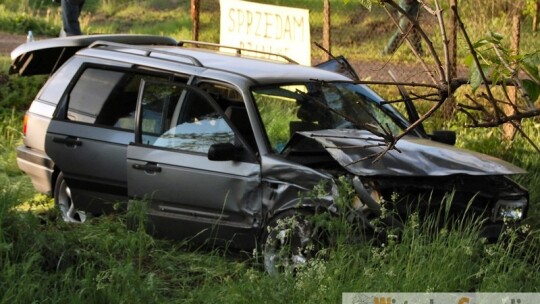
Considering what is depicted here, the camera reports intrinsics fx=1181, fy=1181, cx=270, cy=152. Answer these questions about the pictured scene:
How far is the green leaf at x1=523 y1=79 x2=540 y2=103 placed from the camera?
4.21m

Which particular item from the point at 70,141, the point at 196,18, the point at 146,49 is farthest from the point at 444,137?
the point at 196,18

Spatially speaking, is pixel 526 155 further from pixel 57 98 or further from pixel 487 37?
pixel 487 37

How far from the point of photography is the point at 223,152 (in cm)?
789

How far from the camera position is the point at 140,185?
27.5 ft

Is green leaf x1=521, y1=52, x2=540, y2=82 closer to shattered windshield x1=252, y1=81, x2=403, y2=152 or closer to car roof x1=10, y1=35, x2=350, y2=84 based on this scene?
shattered windshield x1=252, y1=81, x2=403, y2=152

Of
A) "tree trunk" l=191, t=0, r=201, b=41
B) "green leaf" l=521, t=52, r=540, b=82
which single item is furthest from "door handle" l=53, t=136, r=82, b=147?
"tree trunk" l=191, t=0, r=201, b=41

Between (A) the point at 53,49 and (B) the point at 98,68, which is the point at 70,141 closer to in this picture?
(B) the point at 98,68

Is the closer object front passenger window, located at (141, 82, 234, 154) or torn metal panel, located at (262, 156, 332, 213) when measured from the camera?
torn metal panel, located at (262, 156, 332, 213)

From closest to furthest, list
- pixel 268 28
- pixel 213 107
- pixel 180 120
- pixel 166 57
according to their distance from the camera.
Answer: pixel 213 107, pixel 180 120, pixel 166 57, pixel 268 28

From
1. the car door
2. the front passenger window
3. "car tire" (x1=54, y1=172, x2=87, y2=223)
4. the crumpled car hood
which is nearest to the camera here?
the crumpled car hood

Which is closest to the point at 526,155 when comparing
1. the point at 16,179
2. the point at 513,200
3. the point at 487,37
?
the point at 513,200

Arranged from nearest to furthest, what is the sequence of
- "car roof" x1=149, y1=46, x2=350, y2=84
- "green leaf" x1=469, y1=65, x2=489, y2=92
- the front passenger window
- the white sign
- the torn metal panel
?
"green leaf" x1=469, y1=65, x2=489, y2=92
the torn metal panel
the front passenger window
"car roof" x1=149, y1=46, x2=350, y2=84
the white sign

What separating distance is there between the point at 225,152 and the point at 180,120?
0.69m

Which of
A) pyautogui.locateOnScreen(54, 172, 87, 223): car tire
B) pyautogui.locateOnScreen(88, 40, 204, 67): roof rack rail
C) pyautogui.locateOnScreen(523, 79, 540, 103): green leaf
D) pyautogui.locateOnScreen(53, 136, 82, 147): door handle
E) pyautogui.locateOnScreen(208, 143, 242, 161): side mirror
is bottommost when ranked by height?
pyautogui.locateOnScreen(54, 172, 87, 223): car tire
